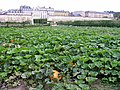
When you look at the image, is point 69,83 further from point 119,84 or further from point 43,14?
point 43,14

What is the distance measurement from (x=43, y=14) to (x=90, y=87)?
4217 cm

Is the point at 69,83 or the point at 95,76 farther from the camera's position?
the point at 95,76

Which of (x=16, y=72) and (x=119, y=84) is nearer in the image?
(x=119, y=84)

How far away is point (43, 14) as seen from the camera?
44125 mm

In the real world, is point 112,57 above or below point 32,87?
above

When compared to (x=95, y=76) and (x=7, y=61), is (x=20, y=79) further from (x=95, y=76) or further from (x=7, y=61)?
(x=95, y=76)

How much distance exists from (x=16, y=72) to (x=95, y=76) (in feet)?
3.17

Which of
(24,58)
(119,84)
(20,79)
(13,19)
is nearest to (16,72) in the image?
(20,79)

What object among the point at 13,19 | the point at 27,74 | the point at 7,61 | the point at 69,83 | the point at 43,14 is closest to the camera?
the point at 69,83

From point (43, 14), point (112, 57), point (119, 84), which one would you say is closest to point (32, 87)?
point (119, 84)

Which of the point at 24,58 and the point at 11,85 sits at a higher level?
the point at 24,58

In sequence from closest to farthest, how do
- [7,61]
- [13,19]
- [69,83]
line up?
1. [69,83]
2. [7,61]
3. [13,19]

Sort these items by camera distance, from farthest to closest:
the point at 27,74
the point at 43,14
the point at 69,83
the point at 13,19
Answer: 1. the point at 43,14
2. the point at 13,19
3. the point at 27,74
4. the point at 69,83

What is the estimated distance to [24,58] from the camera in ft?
10.5
